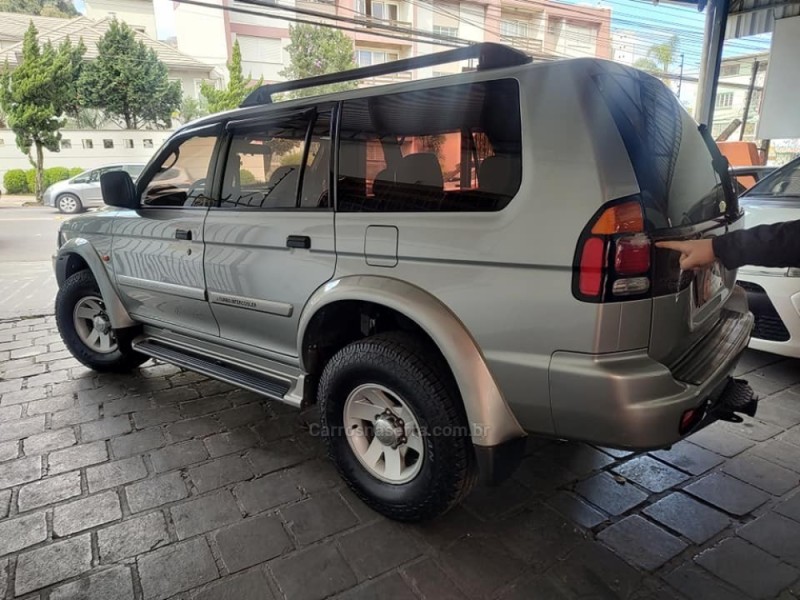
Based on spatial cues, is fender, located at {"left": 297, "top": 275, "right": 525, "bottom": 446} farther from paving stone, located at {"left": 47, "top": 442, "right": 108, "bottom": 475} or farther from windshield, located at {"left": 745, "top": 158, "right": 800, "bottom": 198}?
windshield, located at {"left": 745, "top": 158, "right": 800, "bottom": 198}

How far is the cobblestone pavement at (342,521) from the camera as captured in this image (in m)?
1.82

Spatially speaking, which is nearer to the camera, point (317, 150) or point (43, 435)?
point (317, 150)

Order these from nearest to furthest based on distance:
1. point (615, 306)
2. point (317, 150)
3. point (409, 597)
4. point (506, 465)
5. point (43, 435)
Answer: point (615, 306) → point (409, 597) → point (506, 465) → point (317, 150) → point (43, 435)

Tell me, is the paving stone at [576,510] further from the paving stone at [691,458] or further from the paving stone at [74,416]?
the paving stone at [74,416]

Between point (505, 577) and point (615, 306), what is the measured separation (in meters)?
1.06

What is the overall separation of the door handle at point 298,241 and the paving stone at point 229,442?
1.17 meters

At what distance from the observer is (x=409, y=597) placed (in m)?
1.76

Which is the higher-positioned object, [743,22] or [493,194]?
[743,22]

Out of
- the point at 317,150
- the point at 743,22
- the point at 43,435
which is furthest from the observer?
the point at 743,22

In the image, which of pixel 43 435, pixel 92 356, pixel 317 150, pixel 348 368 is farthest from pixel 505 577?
pixel 92 356

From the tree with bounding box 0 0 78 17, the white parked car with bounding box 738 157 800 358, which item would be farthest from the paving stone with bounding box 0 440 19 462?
the tree with bounding box 0 0 78 17

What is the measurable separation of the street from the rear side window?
4983 millimetres

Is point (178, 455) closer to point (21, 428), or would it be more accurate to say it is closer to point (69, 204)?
point (21, 428)

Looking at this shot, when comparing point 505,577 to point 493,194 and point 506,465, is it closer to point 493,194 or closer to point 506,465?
point 506,465
